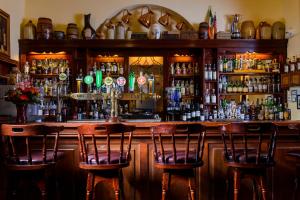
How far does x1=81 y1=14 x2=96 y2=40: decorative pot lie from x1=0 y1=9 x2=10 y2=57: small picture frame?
119 cm

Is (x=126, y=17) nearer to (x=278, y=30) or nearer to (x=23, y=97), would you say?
(x=278, y=30)

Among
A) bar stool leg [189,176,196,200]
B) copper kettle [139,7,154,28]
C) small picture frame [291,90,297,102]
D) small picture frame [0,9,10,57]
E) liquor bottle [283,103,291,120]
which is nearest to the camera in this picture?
bar stool leg [189,176,196,200]

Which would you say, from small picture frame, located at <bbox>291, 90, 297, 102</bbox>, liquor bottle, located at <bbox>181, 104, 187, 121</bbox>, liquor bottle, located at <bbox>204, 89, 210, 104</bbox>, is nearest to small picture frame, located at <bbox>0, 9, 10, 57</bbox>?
liquor bottle, located at <bbox>181, 104, 187, 121</bbox>

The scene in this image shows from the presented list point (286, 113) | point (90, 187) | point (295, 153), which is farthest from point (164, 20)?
point (90, 187)

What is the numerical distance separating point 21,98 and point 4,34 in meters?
2.28

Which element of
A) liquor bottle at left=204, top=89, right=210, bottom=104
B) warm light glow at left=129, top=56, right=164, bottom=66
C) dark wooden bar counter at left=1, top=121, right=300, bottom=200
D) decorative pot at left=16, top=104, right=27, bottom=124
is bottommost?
dark wooden bar counter at left=1, top=121, right=300, bottom=200

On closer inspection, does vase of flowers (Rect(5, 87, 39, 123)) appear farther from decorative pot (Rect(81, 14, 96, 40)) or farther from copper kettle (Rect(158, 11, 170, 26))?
copper kettle (Rect(158, 11, 170, 26))

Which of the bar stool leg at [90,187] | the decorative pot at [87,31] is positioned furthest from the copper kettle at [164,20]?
the bar stool leg at [90,187]

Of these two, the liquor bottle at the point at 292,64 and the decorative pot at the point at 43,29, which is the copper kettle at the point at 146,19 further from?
the liquor bottle at the point at 292,64

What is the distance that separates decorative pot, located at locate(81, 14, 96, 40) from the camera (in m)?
6.07

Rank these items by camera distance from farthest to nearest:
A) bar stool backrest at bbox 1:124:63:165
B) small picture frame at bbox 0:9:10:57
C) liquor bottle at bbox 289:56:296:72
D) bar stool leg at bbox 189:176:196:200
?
liquor bottle at bbox 289:56:296:72, small picture frame at bbox 0:9:10:57, bar stool leg at bbox 189:176:196:200, bar stool backrest at bbox 1:124:63:165

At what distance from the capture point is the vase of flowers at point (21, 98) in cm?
359

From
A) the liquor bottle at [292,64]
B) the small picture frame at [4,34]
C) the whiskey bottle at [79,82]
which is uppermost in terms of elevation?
the small picture frame at [4,34]

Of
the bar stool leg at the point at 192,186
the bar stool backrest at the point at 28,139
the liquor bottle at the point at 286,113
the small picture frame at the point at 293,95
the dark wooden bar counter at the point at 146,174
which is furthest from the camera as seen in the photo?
the liquor bottle at the point at 286,113
